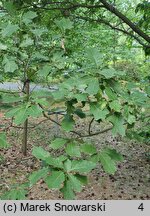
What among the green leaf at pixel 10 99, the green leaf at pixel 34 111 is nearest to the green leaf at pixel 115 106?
the green leaf at pixel 34 111

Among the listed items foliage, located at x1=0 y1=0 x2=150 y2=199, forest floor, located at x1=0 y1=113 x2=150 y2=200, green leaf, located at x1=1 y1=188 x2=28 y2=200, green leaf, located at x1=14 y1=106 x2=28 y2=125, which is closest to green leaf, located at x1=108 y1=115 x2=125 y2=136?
foliage, located at x1=0 y1=0 x2=150 y2=199

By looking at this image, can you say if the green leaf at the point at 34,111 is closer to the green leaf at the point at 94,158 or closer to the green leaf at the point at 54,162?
the green leaf at the point at 54,162

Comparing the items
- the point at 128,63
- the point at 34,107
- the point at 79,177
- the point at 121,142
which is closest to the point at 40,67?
the point at 34,107

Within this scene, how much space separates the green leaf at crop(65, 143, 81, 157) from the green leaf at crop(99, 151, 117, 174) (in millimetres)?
110

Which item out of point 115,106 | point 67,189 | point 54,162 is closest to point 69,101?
point 115,106

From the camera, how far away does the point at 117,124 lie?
1453 millimetres

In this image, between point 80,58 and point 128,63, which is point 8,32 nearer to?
point 80,58

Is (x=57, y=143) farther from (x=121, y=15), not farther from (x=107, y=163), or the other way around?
(x=121, y=15)

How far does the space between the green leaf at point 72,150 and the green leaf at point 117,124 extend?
0.20m

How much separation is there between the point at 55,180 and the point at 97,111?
1.23 feet

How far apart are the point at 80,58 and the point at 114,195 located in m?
2.71

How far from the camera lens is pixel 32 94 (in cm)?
155

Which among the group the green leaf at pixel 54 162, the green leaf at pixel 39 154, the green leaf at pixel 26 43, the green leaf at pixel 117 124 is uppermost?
the green leaf at pixel 26 43

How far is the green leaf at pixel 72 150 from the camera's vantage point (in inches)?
58.8
